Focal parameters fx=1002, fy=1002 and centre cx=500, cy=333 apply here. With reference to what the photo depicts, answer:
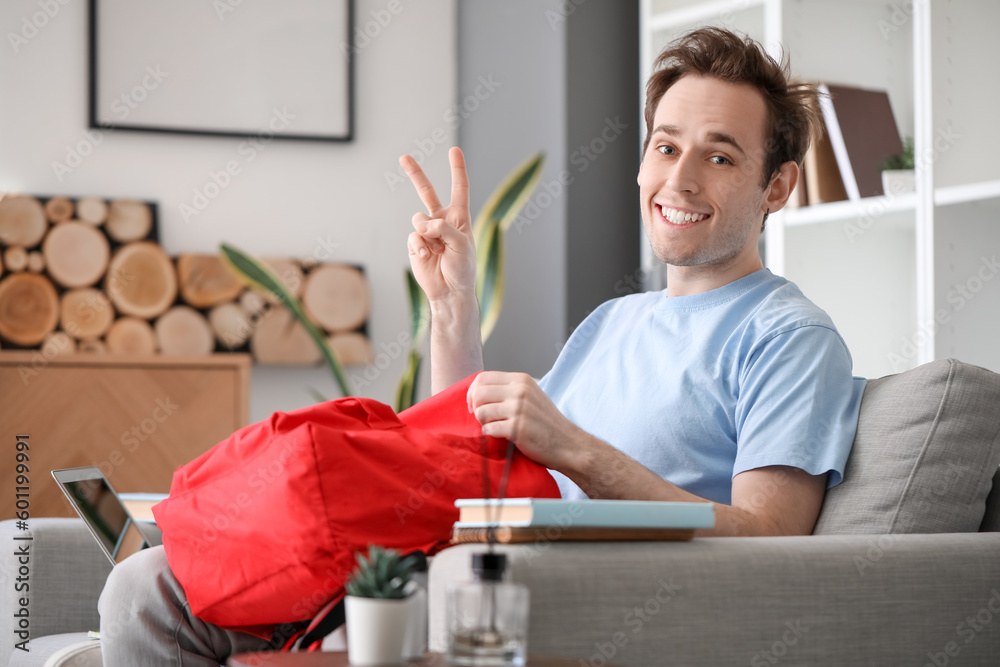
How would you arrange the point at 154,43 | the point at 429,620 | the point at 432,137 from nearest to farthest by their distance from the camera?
the point at 429,620 → the point at 154,43 → the point at 432,137

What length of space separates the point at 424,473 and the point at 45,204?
2.92 m

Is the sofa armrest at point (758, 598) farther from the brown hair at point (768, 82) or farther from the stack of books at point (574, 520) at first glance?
the brown hair at point (768, 82)

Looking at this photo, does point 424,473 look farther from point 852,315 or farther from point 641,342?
point 852,315

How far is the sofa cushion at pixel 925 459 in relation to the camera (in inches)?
45.3

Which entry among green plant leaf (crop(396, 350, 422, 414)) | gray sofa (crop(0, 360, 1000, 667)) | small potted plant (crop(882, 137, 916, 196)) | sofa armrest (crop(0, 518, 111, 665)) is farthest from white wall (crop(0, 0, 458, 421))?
gray sofa (crop(0, 360, 1000, 667))

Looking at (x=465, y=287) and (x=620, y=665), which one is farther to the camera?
(x=465, y=287)

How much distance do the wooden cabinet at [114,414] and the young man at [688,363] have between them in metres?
1.52

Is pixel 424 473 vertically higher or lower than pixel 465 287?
lower

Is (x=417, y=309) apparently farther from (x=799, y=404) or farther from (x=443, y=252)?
(x=799, y=404)

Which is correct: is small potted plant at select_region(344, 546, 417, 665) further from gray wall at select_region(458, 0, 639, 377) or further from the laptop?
gray wall at select_region(458, 0, 639, 377)

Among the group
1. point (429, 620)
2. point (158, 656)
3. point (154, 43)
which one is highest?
point (154, 43)

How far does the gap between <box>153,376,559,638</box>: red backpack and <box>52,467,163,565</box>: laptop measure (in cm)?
41

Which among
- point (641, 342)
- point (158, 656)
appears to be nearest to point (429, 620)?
point (158, 656)

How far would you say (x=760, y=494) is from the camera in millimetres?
1149
